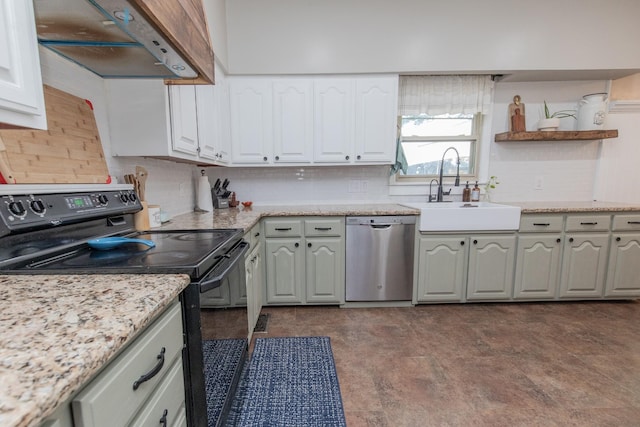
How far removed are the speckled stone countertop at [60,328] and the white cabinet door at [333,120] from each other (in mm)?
2030

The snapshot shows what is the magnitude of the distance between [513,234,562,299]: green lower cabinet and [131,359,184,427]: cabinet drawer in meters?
2.67

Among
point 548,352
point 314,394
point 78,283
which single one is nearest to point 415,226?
point 548,352

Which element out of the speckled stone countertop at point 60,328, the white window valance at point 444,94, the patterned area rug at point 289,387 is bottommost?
the patterned area rug at point 289,387

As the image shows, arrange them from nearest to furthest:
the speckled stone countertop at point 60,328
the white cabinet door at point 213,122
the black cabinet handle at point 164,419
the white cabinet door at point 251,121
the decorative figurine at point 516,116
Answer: the speckled stone countertop at point 60,328 < the black cabinet handle at point 164,419 < the white cabinet door at point 213,122 < the white cabinet door at point 251,121 < the decorative figurine at point 516,116

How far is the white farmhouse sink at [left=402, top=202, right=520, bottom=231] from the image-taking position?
95.6 inches

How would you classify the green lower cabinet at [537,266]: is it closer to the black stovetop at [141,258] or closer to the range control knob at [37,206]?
the black stovetop at [141,258]

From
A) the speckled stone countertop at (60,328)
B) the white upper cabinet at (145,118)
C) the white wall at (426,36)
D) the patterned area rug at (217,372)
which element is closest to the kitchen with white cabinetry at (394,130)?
the white wall at (426,36)

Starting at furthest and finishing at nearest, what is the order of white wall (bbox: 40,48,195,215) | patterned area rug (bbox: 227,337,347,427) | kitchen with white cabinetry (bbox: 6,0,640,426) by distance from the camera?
kitchen with white cabinetry (bbox: 6,0,640,426) → patterned area rug (bbox: 227,337,347,427) → white wall (bbox: 40,48,195,215)

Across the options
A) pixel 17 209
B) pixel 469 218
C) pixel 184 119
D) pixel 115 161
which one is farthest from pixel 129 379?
pixel 469 218

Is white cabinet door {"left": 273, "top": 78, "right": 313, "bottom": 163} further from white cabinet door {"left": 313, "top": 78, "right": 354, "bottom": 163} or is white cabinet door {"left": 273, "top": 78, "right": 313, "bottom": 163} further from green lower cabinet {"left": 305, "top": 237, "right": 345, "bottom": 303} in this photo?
green lower cabinet {"left": 305, "top": 237, "right": 345, "bottom": 303}

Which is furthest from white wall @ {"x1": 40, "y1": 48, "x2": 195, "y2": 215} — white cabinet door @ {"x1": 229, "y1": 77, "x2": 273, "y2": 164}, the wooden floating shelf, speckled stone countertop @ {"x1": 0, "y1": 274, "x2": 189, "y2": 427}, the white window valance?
the wooden floating shelf

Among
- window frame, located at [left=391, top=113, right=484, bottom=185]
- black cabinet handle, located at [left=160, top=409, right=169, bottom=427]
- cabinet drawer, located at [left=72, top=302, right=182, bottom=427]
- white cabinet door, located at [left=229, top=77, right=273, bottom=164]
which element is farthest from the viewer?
window frame, located at [left=391, top=113, right=484, bottom=185]

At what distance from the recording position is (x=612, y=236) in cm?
248

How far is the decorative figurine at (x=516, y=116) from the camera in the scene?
111 inches
